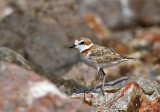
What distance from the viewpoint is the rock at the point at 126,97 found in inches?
307

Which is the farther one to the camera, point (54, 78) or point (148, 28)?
point (148, 28)

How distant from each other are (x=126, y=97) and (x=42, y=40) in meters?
10.1

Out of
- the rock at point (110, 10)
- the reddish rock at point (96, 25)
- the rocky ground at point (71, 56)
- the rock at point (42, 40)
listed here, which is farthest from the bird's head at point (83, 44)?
the rock at point (110, 10)

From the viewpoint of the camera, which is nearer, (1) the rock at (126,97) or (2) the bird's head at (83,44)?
(1) the rock at (126,97)

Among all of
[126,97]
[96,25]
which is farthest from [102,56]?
[96,25]

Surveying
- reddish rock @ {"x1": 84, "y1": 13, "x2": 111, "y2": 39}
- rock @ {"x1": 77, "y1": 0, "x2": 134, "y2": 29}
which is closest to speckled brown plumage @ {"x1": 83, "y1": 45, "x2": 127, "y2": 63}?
reddish rock @ {"x1": 84, "y1": 13, "x2": 111, "y2": 39}

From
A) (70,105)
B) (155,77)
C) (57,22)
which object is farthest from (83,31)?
(70,105)

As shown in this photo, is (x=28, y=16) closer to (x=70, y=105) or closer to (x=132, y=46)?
(x=132, y=46)

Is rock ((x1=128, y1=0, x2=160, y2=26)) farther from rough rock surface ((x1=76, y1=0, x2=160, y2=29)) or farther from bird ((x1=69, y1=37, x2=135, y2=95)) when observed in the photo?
bird ((x1=69, y1=37, x2=135, y2=95))

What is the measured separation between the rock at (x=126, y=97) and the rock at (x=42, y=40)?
8.14 metres

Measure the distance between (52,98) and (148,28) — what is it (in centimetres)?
2555

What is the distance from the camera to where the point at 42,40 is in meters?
17.3

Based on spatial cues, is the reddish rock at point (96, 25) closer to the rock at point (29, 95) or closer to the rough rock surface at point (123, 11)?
the rough rock surface at point (123, 11)

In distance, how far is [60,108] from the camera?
5504 millimetres
